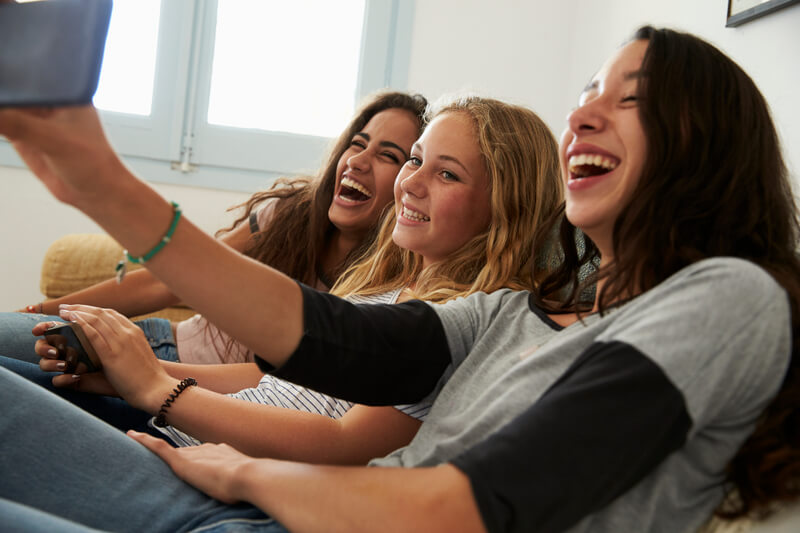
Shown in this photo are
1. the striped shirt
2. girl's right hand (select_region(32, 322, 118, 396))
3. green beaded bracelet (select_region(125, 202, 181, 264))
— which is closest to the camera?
green beaded bracelet (select_region(125, 202, 181, 264))

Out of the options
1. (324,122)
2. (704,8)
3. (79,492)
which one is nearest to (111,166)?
(79,492)

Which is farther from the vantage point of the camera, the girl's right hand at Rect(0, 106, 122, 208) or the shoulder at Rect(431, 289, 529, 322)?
the shoulder at Rect(431, 289, 529, 322)

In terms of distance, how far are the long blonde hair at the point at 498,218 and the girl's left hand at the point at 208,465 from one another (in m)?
0.48

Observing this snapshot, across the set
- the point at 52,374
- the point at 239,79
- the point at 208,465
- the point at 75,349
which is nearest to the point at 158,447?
the point at 208,465

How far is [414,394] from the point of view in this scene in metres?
0.98

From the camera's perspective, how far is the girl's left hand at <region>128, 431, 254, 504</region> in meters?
0.84

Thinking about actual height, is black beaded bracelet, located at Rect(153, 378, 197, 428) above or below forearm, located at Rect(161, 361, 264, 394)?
above

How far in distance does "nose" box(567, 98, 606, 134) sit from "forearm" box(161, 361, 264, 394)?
0.83m

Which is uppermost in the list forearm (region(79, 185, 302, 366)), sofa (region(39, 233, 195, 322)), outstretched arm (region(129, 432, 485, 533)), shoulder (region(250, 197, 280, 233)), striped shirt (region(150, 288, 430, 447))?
forearm (region(79, 185, 302, 366))

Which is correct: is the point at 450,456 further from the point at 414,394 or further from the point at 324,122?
the point at 324,122

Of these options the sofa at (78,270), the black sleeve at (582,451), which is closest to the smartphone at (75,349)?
the black sleeve at (582,451)

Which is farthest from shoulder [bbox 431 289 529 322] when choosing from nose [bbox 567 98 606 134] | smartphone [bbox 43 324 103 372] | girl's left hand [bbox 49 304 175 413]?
smartphone [bbox 43 324 103 372]

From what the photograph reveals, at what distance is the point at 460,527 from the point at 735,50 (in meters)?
1.48

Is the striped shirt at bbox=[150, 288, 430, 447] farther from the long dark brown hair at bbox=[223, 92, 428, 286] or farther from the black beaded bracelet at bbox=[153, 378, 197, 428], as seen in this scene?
the long dark brown hair at bbox=[223, 92, 428, 286]
